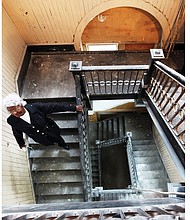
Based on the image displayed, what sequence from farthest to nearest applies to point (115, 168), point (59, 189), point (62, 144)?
point (115, 168)
point (59, 189)
point (62, 144)

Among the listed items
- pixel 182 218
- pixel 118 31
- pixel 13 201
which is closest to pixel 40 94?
pixel 13 201

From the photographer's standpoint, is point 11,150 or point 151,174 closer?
point 11,150

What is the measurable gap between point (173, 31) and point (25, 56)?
2974 mm

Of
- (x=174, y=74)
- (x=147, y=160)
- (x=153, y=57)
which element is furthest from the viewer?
(x=147, y=160)

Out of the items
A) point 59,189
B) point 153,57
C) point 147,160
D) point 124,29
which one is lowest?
point 59,189

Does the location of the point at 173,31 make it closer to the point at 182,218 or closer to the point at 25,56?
the point at 25,56

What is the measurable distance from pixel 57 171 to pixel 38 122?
119 cm

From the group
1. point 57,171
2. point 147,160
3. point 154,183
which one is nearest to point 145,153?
point 147,160

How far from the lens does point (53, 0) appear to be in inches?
144

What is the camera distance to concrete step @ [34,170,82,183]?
11.8 feet

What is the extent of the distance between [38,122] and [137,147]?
3.13m

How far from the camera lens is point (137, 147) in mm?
5355

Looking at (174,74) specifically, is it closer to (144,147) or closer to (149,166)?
(149,166)

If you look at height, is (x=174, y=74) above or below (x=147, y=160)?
above
